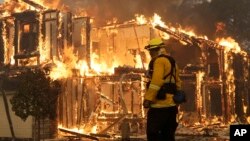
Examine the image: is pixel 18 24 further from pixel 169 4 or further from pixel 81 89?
pixel 169 4

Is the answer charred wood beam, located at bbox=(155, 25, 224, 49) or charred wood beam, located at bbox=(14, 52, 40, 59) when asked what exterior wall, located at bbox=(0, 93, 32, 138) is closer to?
charred wood beam, located at bbox=(14, 52, 40, 59)

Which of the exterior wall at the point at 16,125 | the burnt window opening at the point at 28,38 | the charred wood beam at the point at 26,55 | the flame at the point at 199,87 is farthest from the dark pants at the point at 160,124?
the flame at the point at 199,87

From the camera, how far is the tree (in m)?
14.2

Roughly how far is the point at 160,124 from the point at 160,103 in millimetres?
371

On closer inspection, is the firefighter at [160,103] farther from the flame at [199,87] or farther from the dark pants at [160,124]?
the flame at [199,87]

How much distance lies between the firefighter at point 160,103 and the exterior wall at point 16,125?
1035 cm

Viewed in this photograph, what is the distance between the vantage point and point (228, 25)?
53.8m

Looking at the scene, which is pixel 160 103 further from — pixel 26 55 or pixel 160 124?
pixel 26 55

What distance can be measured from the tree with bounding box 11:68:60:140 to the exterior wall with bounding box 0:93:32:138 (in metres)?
2.19

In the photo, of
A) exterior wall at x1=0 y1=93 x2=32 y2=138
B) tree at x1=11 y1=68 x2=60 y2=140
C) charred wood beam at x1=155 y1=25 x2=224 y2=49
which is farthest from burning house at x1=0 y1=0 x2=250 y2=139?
tree at x1=11 y1=68 x2=60 y2=140

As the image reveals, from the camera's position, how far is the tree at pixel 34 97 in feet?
46.7

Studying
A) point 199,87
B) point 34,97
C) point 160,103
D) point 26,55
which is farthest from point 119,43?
point 160,103

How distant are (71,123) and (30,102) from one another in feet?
16.6

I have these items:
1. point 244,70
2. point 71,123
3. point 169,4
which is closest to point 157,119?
point 71,123
